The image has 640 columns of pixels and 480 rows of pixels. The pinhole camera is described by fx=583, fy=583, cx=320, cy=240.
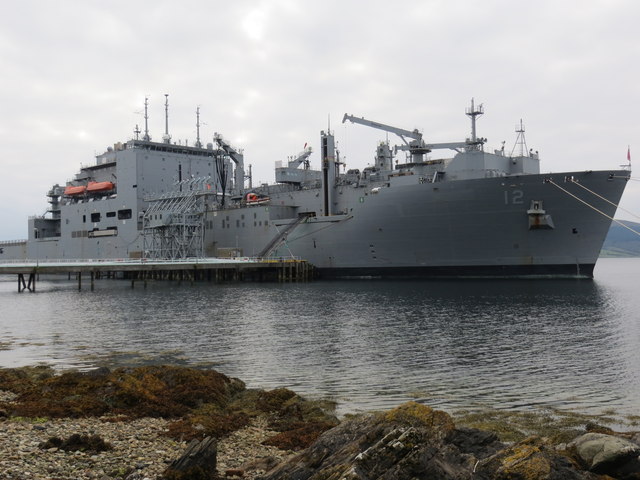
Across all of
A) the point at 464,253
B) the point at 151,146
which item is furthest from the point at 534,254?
the point at 151,146

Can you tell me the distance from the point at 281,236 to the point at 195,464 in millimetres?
43294

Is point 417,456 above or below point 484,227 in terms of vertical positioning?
below

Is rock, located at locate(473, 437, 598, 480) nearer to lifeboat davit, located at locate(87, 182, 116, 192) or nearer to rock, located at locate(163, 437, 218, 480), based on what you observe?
rock, located at locate(163, 437, 218, 480)

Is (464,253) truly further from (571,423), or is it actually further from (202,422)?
(202,422)

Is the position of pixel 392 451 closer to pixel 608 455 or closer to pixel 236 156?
pixel 608 455

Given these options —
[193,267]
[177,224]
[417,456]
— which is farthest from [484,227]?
[417,456]

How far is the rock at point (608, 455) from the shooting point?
22.0 ft

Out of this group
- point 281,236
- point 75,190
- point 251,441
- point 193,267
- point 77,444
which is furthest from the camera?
point 75,190

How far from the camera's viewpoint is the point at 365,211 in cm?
4241

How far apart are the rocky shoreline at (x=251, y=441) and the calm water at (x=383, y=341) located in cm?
231

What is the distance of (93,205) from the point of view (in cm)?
6638

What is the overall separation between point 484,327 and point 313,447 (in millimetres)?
16642

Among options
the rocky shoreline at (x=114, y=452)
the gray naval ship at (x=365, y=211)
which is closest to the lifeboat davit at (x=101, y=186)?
the gray naval ship at (x=365, y=211)

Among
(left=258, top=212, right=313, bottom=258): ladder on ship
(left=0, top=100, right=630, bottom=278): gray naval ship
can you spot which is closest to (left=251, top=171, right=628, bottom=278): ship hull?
(left=0, top=100, right=630, bottom=278): gray naval ship
